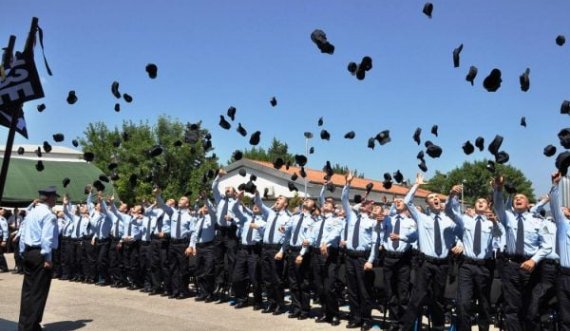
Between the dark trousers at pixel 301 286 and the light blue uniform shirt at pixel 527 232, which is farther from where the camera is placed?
the dark trousers at pixel 301 286

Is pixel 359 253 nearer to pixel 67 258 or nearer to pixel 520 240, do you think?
pixel 520 240

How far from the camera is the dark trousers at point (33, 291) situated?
9.20 metres

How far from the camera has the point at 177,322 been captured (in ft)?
34.5

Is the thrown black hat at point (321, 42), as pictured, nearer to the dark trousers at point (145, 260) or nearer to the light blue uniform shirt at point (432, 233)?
the light blue uniform shirt at point (432, 233)

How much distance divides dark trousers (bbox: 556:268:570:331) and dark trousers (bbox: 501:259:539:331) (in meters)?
0.60

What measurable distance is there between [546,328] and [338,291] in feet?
12.7

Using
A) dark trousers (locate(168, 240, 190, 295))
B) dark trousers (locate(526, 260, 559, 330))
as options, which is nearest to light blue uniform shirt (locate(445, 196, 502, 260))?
dark trousers (locate(526, 260, 559, 330))

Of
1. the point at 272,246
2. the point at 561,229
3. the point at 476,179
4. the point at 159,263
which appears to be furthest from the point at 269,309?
the point at 476,179

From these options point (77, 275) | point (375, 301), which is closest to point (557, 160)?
point (375, 301)

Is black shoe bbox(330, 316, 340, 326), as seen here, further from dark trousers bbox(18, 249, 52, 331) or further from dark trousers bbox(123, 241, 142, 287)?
dark trousers bbox(123, 241, 142, 287)

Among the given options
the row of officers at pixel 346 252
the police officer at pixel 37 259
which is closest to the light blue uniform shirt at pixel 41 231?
the police officer at pixel 37 259

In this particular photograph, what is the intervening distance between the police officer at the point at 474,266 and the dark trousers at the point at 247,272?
454 centimetres

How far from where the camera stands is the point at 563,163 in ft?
26.3

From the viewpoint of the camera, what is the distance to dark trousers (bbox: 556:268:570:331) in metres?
7.74
